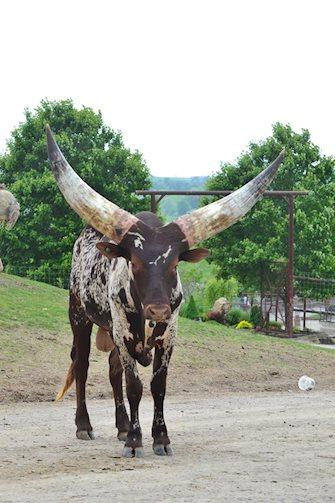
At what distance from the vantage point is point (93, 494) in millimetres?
8141

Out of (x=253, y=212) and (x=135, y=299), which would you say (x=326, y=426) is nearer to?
(x=135, y=299)

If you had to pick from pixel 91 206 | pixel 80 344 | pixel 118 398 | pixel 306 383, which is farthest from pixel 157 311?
pixel 306 383

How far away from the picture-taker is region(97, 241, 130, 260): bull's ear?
993cm

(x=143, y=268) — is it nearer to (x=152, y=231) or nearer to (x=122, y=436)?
(x=152, y=231)

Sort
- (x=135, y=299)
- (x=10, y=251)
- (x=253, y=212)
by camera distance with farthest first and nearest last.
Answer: (x=10, y=251) < (x=253, y=212) < (x=135, y=299)

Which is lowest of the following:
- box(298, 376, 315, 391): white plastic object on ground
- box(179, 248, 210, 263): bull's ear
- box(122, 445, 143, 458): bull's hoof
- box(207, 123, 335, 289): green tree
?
box(298, 376, 315, 391): white plastic object on ground

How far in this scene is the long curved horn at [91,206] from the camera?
1008cm

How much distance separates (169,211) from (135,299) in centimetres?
18913

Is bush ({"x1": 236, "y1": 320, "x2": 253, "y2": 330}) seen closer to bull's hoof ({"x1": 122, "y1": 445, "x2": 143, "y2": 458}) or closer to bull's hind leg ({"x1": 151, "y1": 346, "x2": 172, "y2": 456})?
bull's hind leg ({"x1": 151, "y1": 346, "x2": 172, "y2": 456})

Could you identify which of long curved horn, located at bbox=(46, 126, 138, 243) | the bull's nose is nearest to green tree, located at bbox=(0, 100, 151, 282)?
long curved horn, located at bbox=(46, 126, 138, 243)

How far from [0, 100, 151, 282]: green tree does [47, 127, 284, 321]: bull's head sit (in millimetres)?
31052

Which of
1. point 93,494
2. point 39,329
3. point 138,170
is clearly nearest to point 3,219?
point 39,329

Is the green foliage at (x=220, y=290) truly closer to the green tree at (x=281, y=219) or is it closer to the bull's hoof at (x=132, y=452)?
the green tree at (x=281, y=219)

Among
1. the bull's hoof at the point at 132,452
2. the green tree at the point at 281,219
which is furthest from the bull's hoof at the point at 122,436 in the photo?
the green tree at the point at 281,219
